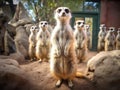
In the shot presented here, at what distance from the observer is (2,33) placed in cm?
913

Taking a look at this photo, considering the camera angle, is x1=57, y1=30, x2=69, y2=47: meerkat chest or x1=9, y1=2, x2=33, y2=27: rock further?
x1=9, y1=2, x2=33, y2=27: rock

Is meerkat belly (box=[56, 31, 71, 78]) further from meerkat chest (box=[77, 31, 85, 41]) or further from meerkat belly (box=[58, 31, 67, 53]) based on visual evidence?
meerkat chest (box=[77, 31, 85, 41])

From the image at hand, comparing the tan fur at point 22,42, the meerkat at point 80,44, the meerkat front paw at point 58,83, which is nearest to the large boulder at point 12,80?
the meerkat front paw at point 58,83

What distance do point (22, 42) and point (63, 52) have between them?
18.8ft

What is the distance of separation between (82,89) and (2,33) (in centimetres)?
382

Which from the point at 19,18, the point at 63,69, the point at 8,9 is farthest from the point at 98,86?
the point at 8,9

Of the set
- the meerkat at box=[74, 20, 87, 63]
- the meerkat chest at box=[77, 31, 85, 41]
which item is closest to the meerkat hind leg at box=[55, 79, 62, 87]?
the meerkat at box=[74, 20, 87, 63]

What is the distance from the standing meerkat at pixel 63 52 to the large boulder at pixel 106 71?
1.80 ft

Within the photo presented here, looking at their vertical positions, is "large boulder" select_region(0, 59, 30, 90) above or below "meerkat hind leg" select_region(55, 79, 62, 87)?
above

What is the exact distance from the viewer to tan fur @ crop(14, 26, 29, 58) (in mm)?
11367

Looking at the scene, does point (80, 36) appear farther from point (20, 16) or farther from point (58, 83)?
point (20, 16)

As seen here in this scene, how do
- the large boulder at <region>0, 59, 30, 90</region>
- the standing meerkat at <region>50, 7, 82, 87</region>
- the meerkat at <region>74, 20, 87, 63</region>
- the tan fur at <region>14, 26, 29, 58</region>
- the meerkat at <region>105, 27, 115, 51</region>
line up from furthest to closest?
the meerkat at <region>105, 27, 115, 51</region>
the tan fur at <region>14, 26, 29, 58</region>
the meerkat at <region>74, 20, 87, 63</region>
the standing meerkat at <region>50, 7, 82, 87</region>
the large boulder at <region>0, 59, 30, 90</region>

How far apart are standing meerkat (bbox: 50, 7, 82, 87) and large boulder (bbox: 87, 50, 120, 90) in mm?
549

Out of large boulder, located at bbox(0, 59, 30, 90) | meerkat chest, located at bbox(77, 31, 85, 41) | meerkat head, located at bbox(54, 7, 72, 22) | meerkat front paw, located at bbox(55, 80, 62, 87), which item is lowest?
meerkat front paw, located at bbox(55, 80, 62, 87)
